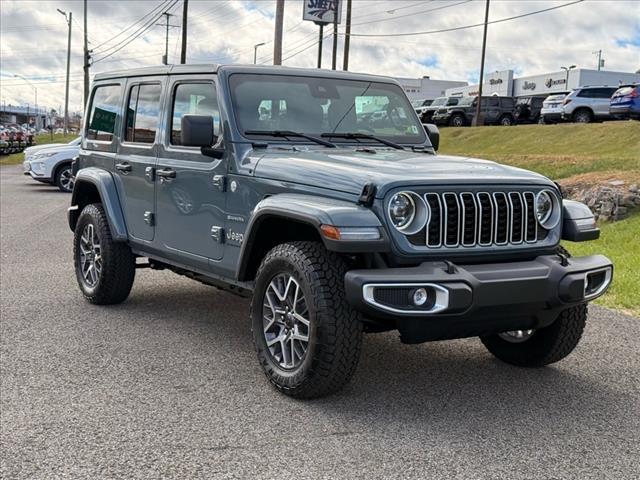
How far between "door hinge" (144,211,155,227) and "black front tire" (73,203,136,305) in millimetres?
605

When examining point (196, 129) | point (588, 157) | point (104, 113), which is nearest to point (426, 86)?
point (588, 157)

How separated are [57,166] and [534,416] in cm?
1750

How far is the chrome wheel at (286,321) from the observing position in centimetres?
432

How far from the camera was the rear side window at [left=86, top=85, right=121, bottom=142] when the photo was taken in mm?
6770

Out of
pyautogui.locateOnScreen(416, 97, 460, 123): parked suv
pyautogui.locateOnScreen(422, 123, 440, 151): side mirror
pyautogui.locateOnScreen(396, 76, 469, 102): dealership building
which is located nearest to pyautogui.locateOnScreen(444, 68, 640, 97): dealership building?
pyautogui.locateOnScreen(396, 76, 469, 102): dealership building

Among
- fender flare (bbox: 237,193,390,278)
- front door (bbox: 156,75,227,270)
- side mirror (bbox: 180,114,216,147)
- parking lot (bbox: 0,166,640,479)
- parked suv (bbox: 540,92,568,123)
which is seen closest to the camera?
parking lot (bbox: 0,166,640,479)

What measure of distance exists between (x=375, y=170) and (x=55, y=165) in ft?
55.1

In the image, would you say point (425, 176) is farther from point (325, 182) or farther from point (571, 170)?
point (571, 170)

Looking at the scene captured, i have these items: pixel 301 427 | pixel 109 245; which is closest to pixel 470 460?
pixel 301 427

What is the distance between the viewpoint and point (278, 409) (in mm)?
4270

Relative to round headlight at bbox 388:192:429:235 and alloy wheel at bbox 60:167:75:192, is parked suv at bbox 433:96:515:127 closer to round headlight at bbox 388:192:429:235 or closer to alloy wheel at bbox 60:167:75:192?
alloy wheel at bbox 60:167:75:192

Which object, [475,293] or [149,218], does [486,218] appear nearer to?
[475,293]

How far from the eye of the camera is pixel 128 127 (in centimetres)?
650

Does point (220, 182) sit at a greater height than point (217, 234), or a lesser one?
greater
